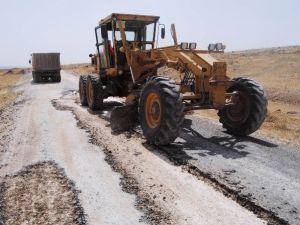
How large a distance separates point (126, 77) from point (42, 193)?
7.44 metres

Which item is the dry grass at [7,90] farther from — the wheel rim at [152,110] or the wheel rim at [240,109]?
the wheel rim at [240,109]

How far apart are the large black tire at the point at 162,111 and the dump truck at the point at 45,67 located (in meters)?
25.0

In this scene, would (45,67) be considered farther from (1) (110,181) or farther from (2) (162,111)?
(1) (110,181)

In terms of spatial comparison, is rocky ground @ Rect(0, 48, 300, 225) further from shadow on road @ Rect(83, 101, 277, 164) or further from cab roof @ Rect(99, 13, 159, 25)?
cab roof @ Rect(99, 13, 159, 25)

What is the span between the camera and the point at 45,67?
33.0 meters

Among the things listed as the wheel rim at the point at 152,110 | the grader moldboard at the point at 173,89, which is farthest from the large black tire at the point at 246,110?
the wheel rim at the point at 152,110

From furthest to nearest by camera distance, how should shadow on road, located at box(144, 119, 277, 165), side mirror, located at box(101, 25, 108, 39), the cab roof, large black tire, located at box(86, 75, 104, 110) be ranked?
large black tire, located at box(86, 75, 104, 110) → side mirror, located at box(101, 25, 108, 39) → the cab roof → shadow on road, located at box(144, 119, 277, 165)

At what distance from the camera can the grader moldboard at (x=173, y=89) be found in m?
7.91

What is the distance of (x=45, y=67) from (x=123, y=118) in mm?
24583

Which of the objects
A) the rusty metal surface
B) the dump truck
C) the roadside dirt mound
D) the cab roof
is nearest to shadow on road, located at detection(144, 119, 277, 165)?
the roadside dirt mound

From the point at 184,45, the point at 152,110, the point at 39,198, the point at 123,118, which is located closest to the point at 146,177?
the point at 39,198

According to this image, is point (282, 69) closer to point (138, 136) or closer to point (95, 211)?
point (138, 136)

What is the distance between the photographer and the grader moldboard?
791cm

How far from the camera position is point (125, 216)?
5000 millimetres
